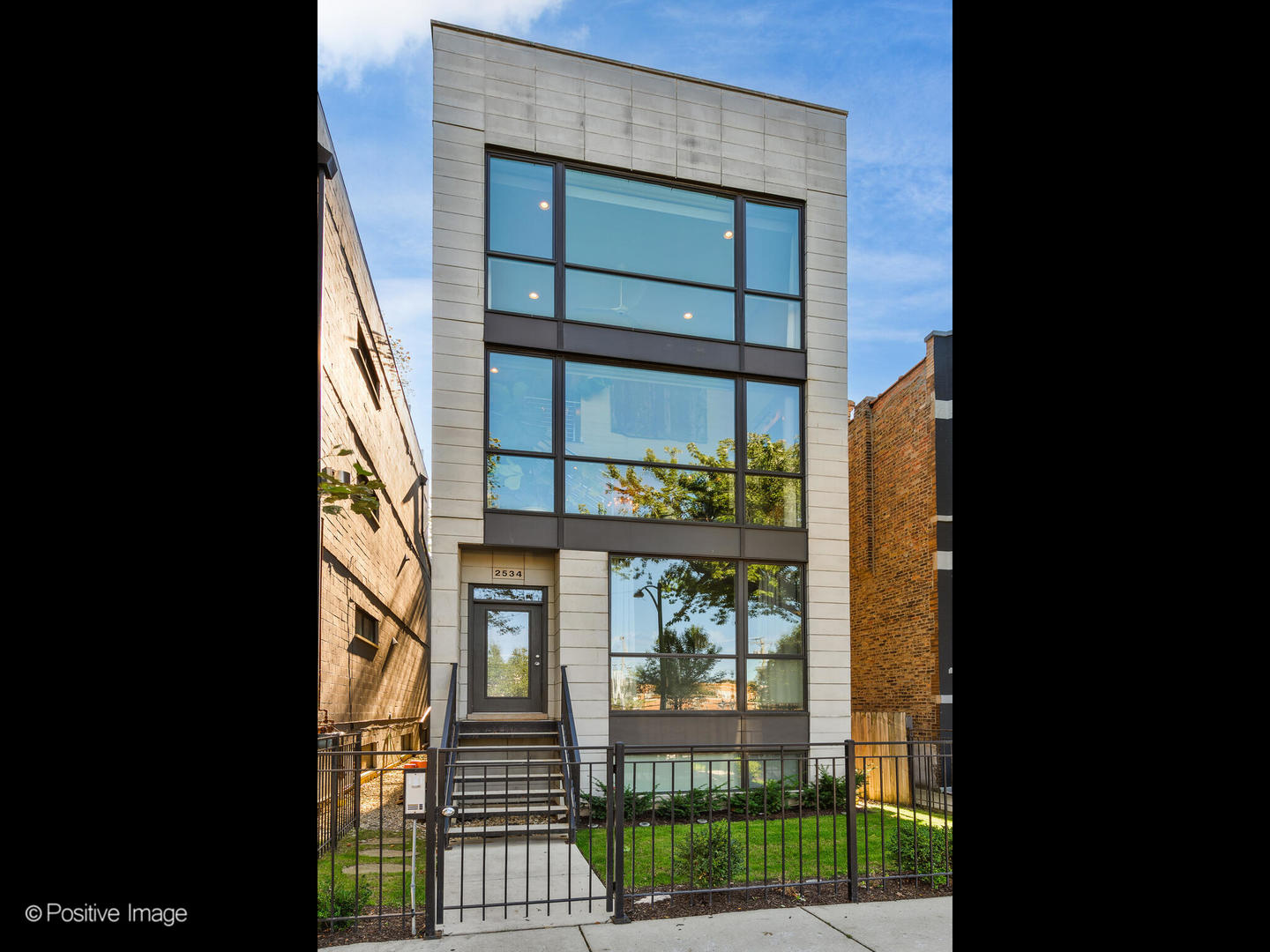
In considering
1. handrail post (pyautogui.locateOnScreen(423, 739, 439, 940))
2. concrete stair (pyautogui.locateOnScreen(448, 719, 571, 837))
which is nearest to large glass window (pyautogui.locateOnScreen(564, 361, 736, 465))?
concrete stair (pyautogui.locateOnScreen(448, 719, 571, 837))

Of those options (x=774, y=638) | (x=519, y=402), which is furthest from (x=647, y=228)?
(x=774, y=638)

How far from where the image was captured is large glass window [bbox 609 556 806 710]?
11.2 metres

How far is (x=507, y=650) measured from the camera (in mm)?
11297

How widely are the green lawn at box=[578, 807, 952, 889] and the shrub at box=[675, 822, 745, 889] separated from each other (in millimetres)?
116

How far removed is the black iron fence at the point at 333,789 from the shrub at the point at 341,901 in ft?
1.16

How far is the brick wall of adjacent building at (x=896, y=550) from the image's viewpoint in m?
13.6

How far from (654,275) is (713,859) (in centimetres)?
782

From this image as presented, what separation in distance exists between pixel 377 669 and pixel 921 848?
922cm

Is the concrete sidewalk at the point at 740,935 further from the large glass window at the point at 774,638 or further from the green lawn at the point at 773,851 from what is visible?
the large glass window at the point at 774,638

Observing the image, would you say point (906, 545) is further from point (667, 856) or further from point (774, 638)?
point (667, 856)
